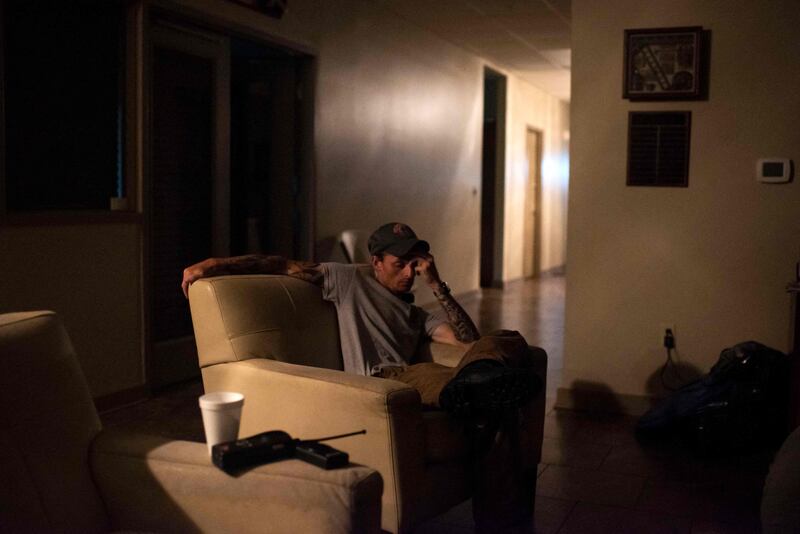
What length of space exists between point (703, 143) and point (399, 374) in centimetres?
227

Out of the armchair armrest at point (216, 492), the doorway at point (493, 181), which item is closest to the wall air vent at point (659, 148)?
the armchair armrest at point (216, 492)

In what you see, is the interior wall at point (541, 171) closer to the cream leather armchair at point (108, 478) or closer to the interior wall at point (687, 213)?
the interior wall at point (687, 213)

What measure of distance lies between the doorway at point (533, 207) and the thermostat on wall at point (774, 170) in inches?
292

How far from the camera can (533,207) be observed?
12.1 meters

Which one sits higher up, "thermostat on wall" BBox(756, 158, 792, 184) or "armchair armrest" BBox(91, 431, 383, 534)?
"thermostat on wall" BBox(756, 158, 792, 184)

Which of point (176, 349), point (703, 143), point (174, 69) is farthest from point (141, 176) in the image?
point (703, 143)

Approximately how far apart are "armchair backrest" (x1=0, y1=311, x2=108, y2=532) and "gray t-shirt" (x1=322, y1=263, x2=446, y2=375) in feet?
3.99

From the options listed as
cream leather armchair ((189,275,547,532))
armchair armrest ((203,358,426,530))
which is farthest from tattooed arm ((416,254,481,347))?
armchair armrest ((203,358,426,530))

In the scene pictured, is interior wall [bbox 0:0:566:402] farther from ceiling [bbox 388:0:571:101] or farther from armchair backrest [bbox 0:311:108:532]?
armchair backrest [bbox 0:311:108:532]

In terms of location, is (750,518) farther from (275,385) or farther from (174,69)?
(174,69)

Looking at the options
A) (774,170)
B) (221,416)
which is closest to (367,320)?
(221,416)

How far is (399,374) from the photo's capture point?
2912 mm

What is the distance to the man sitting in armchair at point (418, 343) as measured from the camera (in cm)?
257

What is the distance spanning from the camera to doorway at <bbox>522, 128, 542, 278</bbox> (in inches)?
464
